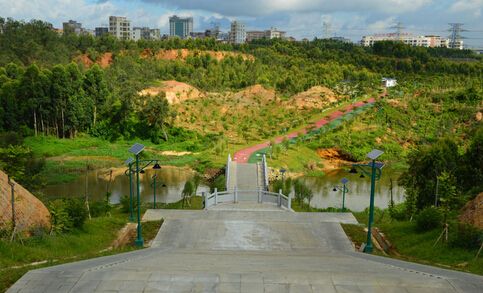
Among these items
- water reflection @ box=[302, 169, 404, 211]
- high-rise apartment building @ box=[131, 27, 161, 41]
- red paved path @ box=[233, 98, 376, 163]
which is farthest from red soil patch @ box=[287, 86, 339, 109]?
high-rise apartment building @ box=[131, 27, 161, 41]

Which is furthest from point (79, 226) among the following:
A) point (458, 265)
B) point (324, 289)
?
point (458, 265)

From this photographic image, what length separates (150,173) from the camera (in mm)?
34250

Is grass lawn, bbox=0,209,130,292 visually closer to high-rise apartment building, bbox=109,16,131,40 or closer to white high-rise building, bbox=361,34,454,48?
high-rise apartment building, bbox=109,16,131,40

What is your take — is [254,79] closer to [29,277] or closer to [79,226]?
[79,226]

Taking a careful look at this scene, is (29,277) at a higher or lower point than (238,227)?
higher

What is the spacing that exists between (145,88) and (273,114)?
14671 millimetres

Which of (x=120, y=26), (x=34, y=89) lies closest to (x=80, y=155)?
(x=34, y=89)

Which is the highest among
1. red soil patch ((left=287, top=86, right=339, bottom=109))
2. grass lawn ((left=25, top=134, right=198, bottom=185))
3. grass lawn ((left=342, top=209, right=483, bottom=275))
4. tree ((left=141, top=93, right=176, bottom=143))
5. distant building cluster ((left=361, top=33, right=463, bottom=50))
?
distant building cluster ((left=361, top=33, right=463, bottom=50))

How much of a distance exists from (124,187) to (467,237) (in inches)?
921

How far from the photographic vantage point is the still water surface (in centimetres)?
2773

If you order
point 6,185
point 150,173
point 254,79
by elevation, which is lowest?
point 150,173

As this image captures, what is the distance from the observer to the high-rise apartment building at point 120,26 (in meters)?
137

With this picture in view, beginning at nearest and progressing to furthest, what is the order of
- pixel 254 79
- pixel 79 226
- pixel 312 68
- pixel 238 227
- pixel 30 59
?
pixel 79 226 < pixel 238 227 < pixel 30 59 < pixel 254 79 < pixel 312 68

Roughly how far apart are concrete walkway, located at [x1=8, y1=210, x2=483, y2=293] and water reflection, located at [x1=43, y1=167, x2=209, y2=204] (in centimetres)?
1392
